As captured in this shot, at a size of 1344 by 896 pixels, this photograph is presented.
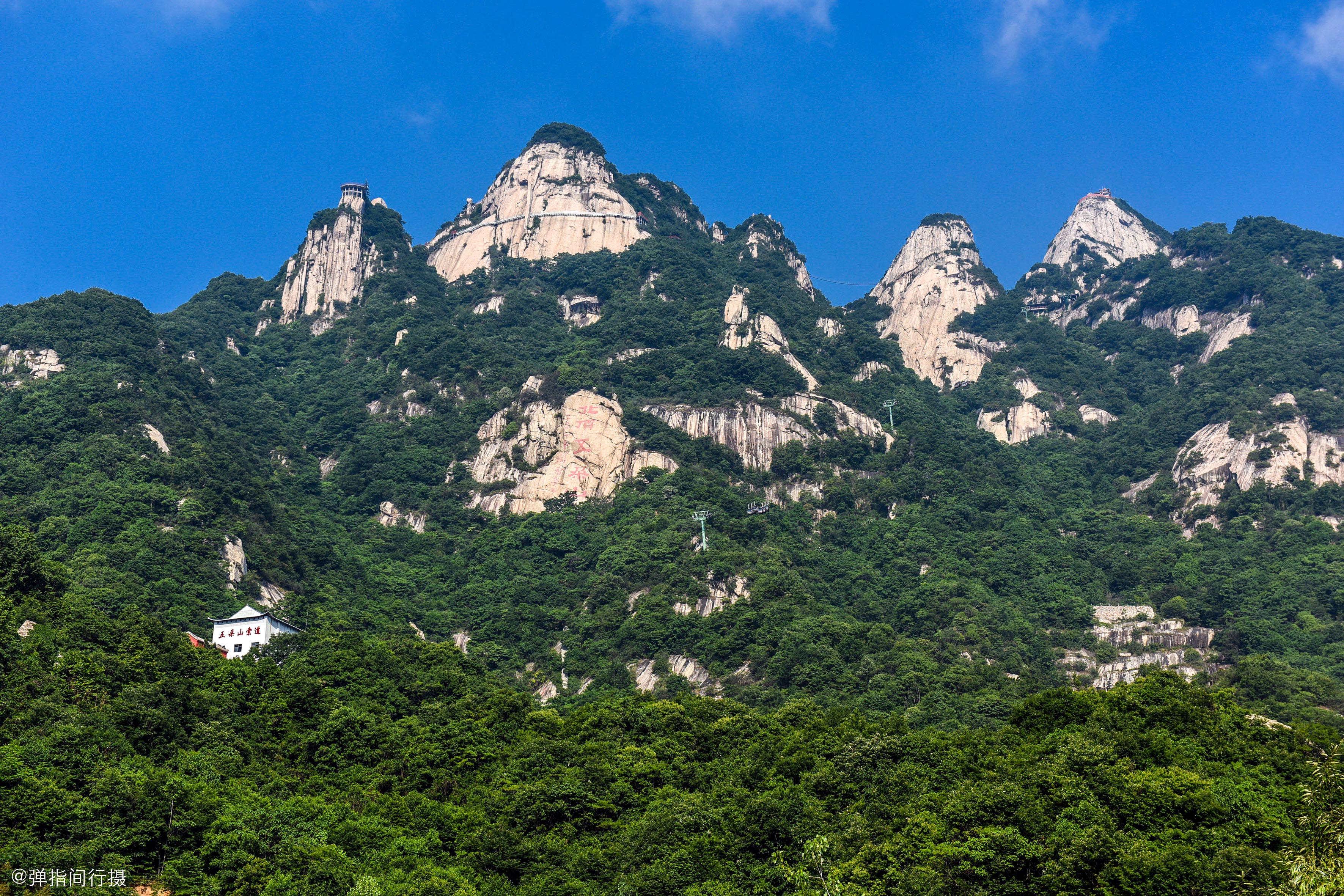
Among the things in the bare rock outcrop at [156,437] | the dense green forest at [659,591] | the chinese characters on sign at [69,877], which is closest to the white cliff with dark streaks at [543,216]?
the dense green forest at [659,591]

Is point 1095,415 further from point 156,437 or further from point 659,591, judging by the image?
point 156,437

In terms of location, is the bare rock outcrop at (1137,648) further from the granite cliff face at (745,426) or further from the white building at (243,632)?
the white building at (243,632)

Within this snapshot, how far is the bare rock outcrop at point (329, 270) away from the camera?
476 feet

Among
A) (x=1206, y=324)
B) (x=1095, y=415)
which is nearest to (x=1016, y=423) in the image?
(x=1095, y=415)

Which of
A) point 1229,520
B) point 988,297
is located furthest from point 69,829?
point 988,297

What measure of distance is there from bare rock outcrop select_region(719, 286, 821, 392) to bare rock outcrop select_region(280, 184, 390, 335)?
44.4m

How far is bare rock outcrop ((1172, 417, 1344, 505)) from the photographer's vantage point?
104 metres

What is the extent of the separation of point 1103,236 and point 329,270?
105830mm

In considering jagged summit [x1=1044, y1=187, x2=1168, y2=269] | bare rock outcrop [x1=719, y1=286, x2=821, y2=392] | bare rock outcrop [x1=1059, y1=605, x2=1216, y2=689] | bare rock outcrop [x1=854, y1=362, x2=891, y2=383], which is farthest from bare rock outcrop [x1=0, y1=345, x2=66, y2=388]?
jagged summit [x1=1044, y1=187, x2=1168, y2=269]

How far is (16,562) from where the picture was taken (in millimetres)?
61656

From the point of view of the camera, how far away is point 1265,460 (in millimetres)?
104938

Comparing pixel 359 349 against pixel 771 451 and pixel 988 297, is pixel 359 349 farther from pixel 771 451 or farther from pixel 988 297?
pixel 988 297

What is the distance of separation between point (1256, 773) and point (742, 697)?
37.7 m

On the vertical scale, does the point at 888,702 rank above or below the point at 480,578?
below
